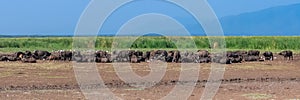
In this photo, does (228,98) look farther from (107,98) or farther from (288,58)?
(288,58)

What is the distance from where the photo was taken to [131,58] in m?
37.1

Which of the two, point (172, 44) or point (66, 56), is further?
point (172, 44)

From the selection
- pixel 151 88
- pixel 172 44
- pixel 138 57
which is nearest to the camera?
pixel 151 88

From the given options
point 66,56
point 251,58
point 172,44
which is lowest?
point 251,58

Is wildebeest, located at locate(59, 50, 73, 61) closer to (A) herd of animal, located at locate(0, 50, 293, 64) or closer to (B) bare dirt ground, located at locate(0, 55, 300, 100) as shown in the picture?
(A) herd of animal, located at locate(0, 50, 293, 64)

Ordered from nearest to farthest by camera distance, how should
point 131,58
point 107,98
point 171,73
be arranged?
1. point 107,98
2. point 171,73
3. point 131,58

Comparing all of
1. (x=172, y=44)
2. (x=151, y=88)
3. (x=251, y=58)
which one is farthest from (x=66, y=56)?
(x=172, y=44)

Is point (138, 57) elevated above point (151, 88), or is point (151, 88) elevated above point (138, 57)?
point (138, 57)

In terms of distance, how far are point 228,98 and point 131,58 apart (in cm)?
1989

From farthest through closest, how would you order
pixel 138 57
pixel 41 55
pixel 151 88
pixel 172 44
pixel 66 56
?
pixel 172 44, pixel 41 55, pixel 66 56, pixel 138 57, pixel 151 88

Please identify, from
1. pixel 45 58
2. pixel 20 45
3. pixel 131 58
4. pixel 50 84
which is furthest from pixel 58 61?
pixel 20 45

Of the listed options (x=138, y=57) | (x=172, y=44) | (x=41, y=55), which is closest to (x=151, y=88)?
(x=138, y=57)

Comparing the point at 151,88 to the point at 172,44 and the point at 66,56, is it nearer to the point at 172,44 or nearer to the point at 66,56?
the point at 66,56

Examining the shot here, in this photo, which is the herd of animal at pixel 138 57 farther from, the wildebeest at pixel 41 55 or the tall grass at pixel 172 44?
the tall grass at pixel 172 44
